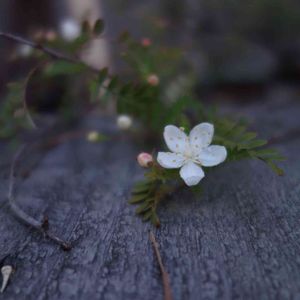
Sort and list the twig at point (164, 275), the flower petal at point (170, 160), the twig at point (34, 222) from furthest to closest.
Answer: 1. the flower petal at point (170, 160)
2. the twig at point (34, 222)
3. the twig at point (164, 275)

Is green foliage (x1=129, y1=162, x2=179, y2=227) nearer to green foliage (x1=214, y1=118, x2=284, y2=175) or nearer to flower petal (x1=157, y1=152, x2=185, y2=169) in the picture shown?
flower petal (x1=157, y1=152, x2=185, y2=169)

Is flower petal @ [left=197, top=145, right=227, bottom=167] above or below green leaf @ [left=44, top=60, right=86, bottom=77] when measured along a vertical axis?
below

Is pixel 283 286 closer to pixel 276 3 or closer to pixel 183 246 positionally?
pixel 183 246

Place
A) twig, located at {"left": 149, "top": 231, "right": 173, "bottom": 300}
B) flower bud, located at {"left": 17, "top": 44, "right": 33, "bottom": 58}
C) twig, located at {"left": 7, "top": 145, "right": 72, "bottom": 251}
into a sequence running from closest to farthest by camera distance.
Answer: twig, located at {"left": 149, "top": 231, "right": 173, "bottom": 300} → twig, located at {"left": 7, "top": 145, "right": 72, "bottom": 251} → flower bud, located at {"left": 17, "top": 44, "right": 33, "bottom": 58}

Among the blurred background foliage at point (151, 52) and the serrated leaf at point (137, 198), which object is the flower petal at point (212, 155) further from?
the blurred background foliage at point (151, 52)

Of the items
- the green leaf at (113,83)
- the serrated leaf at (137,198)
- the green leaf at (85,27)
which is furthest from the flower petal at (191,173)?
the green leaf at (85,27)

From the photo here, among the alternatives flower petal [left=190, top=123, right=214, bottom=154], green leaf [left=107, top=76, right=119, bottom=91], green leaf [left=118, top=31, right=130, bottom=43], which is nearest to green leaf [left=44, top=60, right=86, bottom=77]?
green leaf [left=107, top=76, right=119, bottom=91]

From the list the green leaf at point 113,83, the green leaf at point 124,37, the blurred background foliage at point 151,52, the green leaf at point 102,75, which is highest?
the green leaf at point 124,37
